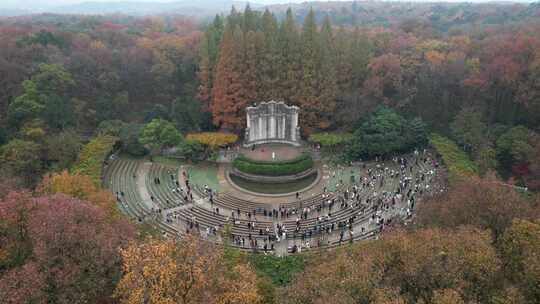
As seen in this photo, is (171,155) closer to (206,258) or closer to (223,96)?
(223,96)

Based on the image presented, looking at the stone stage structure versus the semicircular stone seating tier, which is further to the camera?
the stone stage structure

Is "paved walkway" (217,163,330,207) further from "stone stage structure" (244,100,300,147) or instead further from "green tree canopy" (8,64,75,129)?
"green tree canopy" (8,64,75,129)

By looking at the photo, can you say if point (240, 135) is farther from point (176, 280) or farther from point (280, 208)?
point (176, 280)

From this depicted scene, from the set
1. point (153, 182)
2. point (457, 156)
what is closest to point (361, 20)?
point (457, 156)

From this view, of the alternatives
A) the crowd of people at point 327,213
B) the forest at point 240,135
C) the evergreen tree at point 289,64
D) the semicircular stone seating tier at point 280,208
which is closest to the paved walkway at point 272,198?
the semicircular stone seating tier at point 280,208

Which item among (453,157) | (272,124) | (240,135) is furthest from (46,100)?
(453,157)

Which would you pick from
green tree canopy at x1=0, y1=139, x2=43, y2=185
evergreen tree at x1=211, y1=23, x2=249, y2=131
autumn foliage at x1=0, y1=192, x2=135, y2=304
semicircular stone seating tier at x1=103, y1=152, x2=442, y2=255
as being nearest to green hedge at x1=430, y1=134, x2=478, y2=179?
semicircular stone seating tier at x1=103, y1=152, x2=442, y2=255
